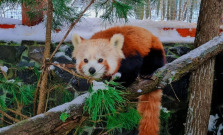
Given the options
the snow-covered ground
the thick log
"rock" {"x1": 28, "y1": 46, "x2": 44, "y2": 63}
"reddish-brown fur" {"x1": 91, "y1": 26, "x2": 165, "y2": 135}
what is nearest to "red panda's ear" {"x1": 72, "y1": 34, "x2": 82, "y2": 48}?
"reddish-brown fur" {"x1": 91, "y1": 26, "x2": 165, "y2": 135}

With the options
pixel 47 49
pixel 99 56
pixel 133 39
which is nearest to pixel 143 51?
pixel 133 39

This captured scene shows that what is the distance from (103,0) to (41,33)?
0.98 metres

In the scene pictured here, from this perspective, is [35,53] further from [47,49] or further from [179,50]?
[179,50]

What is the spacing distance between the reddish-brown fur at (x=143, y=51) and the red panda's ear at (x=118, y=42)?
46mm

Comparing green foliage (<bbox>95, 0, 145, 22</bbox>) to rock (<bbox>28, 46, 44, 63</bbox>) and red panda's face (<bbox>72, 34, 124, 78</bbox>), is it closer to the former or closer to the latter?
red panda's face (<bbox>72, 34, 124, 78</bbox>)

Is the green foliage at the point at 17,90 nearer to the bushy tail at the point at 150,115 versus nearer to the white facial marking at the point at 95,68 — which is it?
the white facial marking at the point at 95,68

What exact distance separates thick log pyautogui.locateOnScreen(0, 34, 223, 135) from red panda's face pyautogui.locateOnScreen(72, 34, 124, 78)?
7.1 inches

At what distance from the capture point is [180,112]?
9.34 feet

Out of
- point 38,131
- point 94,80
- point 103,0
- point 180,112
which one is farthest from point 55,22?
point 180,112

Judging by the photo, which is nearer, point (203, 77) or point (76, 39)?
point (76, 39)

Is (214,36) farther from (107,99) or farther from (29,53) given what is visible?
(29,53)

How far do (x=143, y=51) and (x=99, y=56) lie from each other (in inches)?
14.8

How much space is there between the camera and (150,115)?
6.23 feet

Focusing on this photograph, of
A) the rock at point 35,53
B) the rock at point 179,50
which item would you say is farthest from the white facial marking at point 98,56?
the rock at point 179,50
